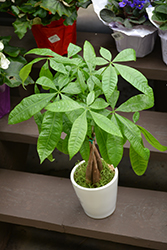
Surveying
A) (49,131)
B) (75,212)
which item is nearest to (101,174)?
(75,212)

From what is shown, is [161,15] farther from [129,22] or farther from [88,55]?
[88,55]

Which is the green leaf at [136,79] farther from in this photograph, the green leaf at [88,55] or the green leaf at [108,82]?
the green leaf at [88,55]

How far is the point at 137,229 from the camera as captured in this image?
5.12 ft

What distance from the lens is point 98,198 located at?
4.75 ft

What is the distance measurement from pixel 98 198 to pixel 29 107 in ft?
2.21

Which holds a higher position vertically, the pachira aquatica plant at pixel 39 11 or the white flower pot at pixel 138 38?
the pachira aquatica plant at pixel 39 11

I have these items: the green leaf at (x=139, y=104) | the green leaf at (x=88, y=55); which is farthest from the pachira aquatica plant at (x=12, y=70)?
the green leaf at (x=139, y=104)

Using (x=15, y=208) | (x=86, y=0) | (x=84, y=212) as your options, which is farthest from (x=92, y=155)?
(x=86, y=0)

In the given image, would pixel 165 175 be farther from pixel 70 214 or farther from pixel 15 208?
pixel 15 208

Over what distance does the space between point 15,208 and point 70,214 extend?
32 cm

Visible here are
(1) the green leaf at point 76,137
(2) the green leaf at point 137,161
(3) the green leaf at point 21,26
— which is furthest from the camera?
(3) the green leaf at point 21,26

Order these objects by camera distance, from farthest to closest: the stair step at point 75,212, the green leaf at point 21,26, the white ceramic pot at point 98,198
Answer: the green leaf at point 21,26
the stair step at point 75,212
the white ceramic pot at point 98,198

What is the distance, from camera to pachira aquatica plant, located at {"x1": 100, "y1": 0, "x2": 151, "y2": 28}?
170cm

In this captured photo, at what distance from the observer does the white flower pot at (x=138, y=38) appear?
1709 mm
